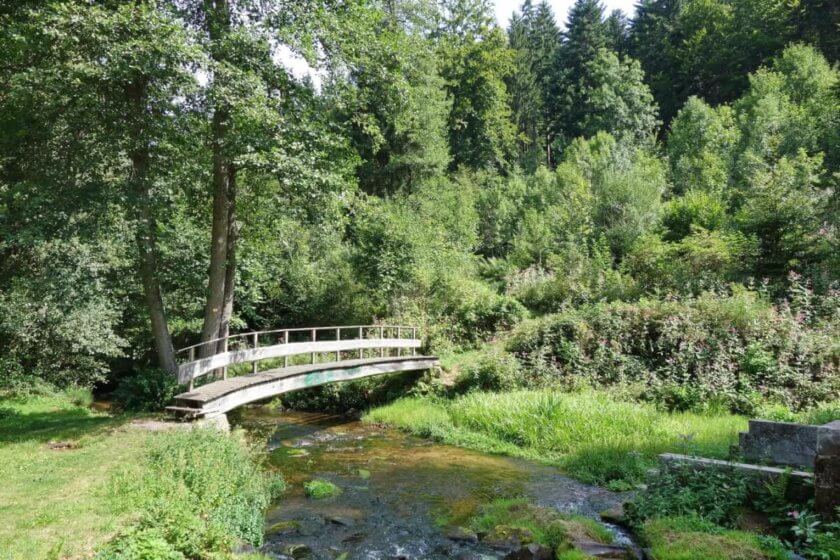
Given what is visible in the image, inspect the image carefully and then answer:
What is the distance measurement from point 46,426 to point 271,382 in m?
4.65

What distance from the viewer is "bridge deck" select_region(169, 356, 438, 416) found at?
33.2 feet

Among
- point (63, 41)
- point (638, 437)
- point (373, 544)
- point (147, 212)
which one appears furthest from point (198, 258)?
point (638, 437)

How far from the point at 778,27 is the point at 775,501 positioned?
49370mm

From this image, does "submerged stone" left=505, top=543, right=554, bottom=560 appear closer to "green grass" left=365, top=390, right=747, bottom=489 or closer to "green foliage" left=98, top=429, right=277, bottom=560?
"green grass" left=365, top=390, right=747, bottom=489

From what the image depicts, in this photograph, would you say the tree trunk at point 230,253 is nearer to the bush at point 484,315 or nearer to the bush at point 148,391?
the bush at point 148,391

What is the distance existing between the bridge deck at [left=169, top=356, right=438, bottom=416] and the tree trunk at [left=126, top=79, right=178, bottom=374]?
3325mm

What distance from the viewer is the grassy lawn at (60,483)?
5465 millimetres

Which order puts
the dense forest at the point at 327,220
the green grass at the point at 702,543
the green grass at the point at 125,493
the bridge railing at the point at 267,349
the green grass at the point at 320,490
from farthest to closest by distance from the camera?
the dense forest at the point at 327,220, the bridge railing at the point at 267,349, the green grass at the point at 320,490, the green grass at the point at 702,543, the green grass at the point at 125,493

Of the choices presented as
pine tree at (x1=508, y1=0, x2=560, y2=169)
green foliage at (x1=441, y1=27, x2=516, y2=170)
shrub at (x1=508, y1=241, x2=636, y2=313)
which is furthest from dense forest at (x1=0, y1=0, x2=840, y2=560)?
pine tree at (x1=508, y1=0, x2=560, y2=169)

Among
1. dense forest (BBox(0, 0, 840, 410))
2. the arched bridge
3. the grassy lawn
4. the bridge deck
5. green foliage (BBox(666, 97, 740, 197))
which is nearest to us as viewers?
the grassy lawn

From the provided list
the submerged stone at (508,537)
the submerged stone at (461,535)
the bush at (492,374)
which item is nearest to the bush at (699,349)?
the bush at (492,374)

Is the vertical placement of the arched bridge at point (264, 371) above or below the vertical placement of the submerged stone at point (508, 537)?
above

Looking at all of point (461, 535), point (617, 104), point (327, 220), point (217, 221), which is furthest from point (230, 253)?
point (617, 104)

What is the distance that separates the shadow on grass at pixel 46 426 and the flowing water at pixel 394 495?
3.50 m
